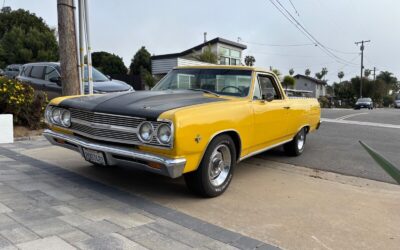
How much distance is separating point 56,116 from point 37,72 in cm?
917

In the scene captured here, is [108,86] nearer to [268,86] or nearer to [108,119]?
[268,86]

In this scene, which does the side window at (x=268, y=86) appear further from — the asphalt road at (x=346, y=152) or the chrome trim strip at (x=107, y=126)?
the chrome trim strip at (x=107, y=126)

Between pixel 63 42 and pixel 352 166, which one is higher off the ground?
pixel 63 42

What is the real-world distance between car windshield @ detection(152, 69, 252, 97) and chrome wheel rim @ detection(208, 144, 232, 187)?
1.04 metres

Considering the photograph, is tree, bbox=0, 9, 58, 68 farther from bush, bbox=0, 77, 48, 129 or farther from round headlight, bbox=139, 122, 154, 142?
round headlight, bbox=139, 122, 154, 142

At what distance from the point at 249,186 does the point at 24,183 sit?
2888 millimetres

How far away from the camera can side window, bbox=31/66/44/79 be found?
1310 cm

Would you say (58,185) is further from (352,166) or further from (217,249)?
(352,166)

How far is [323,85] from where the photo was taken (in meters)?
74.5

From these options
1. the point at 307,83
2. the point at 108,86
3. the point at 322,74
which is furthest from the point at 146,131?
the point at 322,74

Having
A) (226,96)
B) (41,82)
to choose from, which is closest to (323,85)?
(41,82)

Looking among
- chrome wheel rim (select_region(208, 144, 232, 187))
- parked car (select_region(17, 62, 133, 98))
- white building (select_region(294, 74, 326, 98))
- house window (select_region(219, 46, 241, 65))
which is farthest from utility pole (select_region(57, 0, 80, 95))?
white building (select_region(294, 74, 326, 98))

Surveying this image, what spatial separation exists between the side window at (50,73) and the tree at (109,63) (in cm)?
2939

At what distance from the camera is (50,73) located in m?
12.8
